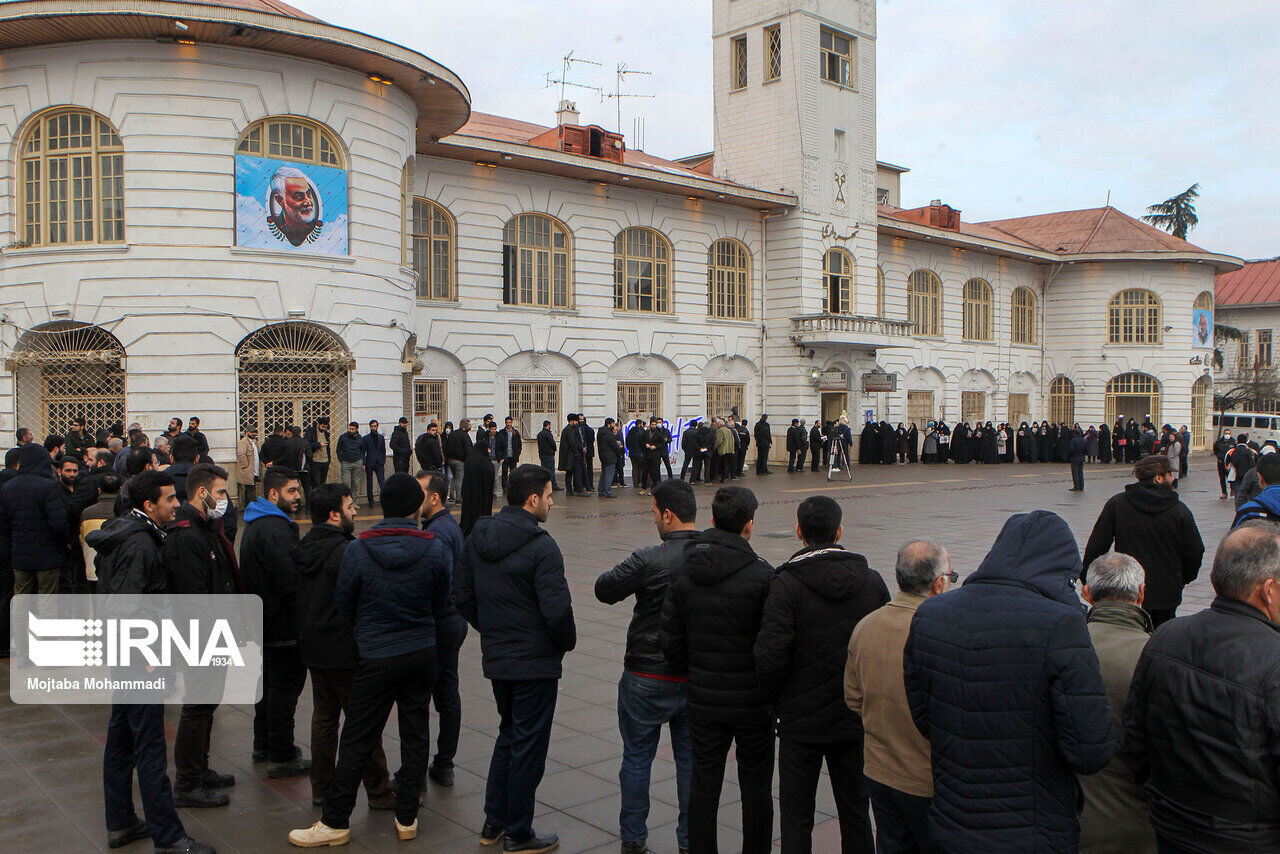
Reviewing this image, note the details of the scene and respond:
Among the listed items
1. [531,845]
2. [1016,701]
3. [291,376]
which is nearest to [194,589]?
[531,845]

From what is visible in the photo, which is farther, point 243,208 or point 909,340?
point 909,340

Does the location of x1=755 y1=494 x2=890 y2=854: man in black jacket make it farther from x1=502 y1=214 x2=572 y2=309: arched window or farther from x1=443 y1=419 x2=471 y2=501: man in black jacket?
x1=502 y1=214 x2=572 y2=309: arched window

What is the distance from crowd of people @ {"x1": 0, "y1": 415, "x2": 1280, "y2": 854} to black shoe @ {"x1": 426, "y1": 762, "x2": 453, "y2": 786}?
1 centimetres

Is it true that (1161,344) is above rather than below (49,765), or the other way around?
above

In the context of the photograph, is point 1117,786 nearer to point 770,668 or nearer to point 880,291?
point 770,668

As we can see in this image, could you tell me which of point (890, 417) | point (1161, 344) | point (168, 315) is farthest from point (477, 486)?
point (1161, 344)

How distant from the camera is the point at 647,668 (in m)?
4.93

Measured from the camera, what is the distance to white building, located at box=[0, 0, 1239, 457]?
18422 mm

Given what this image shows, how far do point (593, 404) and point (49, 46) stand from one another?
14.9m

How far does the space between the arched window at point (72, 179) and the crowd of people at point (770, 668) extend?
12.8 meters

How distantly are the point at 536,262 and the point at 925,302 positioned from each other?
17.9 m

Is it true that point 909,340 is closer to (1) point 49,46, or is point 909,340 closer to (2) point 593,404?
(2) point 593,404

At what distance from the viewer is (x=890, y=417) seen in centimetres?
3734

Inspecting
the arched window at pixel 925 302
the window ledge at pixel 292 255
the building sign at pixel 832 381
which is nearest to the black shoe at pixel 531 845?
the window ledge at pixel 292 255
